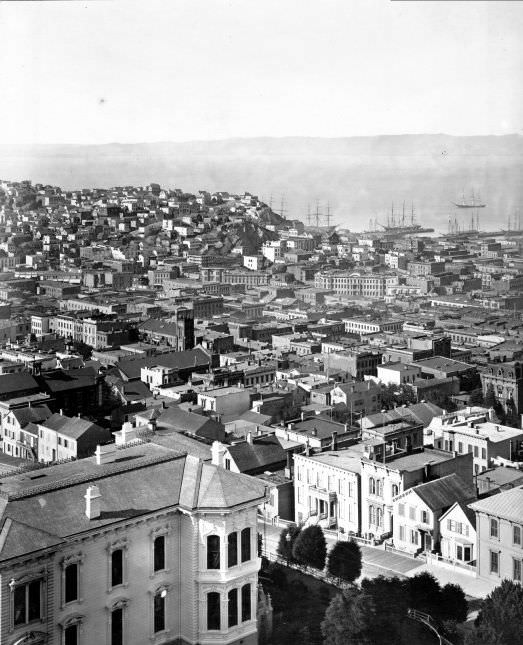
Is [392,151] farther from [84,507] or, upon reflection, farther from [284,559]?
[84,507]

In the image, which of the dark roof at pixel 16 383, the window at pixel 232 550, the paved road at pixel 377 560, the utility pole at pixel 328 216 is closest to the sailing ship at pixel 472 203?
the utility pole at pixel 328 216

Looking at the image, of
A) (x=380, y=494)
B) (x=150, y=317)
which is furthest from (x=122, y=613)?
(x=150, y=317)

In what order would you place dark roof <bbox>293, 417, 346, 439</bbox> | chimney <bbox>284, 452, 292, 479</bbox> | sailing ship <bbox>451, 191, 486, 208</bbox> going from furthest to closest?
sailing ship <bbox>451, 191, 486, 208</bbox>
dark roof <bbox>293, 417, 346, 439</bbox>
chimney <bbox>284, 452, 292, 479</bbox>

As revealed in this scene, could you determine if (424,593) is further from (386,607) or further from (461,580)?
(461,580)

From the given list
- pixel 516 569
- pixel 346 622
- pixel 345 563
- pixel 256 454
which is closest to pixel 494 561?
pixel 516 569

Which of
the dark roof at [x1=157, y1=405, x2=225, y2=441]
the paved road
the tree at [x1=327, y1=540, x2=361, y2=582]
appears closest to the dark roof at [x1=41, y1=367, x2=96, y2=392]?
the dark roof at [x1=157, y1=405, x2=225, y2=441]

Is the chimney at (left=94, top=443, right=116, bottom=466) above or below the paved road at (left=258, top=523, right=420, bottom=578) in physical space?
above

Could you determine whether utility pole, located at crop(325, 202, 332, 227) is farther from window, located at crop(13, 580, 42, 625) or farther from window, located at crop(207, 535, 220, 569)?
window, located at crop(13, 580, 42, 625)
